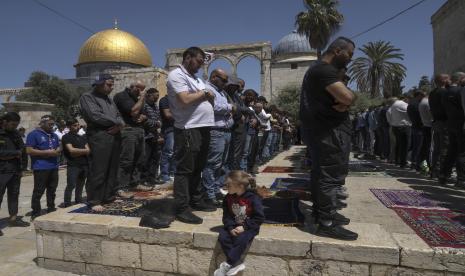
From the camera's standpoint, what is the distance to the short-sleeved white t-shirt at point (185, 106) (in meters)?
3.47

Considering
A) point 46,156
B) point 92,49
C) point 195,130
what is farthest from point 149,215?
point 92,49

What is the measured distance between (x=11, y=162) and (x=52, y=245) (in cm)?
208

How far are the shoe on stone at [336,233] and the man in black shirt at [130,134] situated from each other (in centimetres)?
294

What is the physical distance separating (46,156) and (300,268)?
431 cm

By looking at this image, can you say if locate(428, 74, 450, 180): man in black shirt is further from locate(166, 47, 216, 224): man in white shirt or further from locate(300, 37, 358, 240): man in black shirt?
locate(166, 47, 216, 224): man in white shirt

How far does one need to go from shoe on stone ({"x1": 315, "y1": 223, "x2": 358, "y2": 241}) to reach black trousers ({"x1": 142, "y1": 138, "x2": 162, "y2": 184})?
12.3 ft

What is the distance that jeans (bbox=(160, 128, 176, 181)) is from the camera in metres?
6.10

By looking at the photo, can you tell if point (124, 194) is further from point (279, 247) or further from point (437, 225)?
point (437, 225)

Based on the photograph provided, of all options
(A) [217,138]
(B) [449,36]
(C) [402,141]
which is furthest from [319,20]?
(A) [217,138]

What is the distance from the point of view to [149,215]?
3.40 m

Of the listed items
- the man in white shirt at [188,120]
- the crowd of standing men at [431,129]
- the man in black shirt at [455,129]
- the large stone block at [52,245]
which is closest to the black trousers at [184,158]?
the man in white shirt at [188,120]

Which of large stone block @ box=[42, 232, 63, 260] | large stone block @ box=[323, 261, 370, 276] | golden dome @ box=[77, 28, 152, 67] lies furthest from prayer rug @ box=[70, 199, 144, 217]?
golden dome @ box=[77, 28, 152, 67]

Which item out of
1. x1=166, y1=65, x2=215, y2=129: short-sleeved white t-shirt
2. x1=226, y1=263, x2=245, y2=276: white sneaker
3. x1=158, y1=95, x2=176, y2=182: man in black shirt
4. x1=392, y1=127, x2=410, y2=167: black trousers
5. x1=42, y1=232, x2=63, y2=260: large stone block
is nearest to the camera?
x1=226, y1=263, x2=245, y2=276: white sneaker

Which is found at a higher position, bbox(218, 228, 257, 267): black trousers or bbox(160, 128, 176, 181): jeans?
bbox(160, 128, 176, 181): jeans
